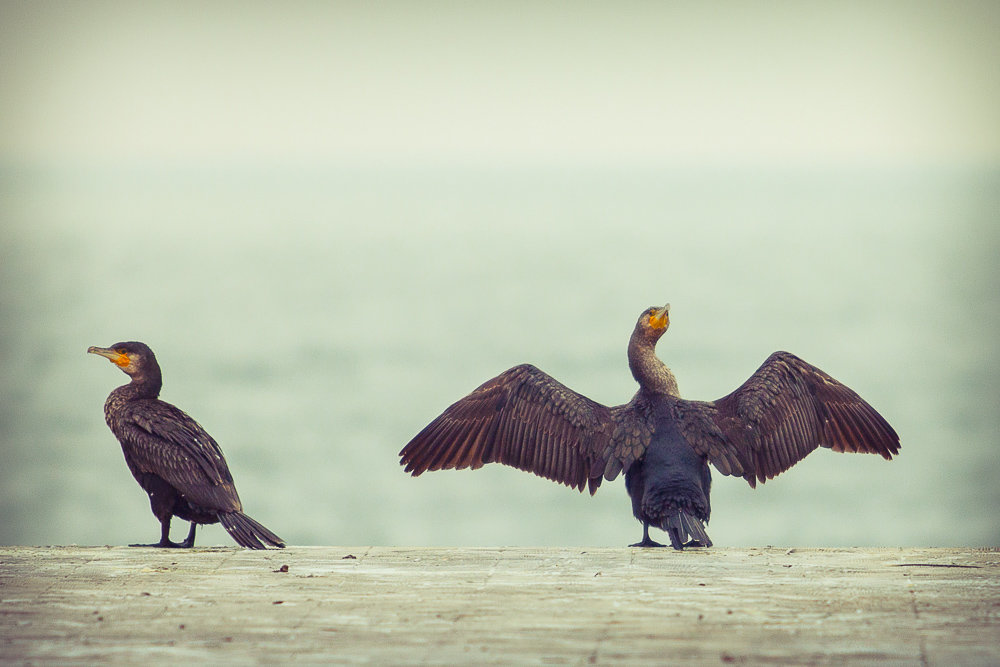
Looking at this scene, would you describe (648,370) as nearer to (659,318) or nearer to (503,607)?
(659,318)

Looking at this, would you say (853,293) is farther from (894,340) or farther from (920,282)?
(894,340)

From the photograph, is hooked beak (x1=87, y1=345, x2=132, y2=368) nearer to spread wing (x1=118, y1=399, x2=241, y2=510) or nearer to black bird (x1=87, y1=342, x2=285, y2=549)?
black bird (x1=87, y1=342, x2=285, y2=549)

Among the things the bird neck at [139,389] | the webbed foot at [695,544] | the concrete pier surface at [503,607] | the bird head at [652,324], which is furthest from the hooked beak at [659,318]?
the bird neck at [139,389]

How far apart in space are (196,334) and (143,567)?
34.0 meters

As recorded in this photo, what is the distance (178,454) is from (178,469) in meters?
0.10

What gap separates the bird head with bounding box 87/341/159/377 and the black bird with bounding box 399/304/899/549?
1.96m

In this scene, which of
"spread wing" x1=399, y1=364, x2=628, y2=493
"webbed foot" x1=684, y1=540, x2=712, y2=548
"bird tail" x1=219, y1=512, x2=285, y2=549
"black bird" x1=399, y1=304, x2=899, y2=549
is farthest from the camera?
"spread wing" x1=399, y1=364, x2=628, y2=493

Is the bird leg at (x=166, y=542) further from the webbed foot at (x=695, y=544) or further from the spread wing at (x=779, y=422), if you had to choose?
the spread wing at (x=779, y=422)

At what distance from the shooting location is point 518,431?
34.9ft

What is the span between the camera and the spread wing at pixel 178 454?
9.15 meters

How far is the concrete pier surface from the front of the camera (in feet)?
18.8

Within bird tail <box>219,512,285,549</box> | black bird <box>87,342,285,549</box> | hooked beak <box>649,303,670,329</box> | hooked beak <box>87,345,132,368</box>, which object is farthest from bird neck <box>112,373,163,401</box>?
hooked beak <box>649,303,670,329</box>

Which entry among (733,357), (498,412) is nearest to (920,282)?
(733,357)

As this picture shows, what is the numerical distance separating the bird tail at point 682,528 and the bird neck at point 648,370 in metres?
1.15
